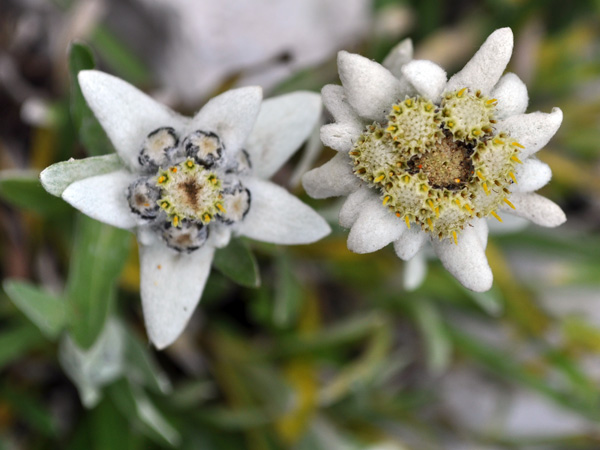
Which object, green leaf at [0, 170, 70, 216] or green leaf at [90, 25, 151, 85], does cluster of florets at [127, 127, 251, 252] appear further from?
green leaf at [90, 25, 151, 85]

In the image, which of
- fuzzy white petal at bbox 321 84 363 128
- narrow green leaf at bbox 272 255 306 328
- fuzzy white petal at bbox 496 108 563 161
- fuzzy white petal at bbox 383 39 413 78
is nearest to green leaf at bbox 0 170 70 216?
narrow green leaf at bbox 272 255 306 328

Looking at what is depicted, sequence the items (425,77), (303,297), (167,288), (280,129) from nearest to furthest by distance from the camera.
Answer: (425,77), (167,288), (280,129), (303,297)

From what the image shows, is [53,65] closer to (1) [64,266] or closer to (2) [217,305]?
(1) [64,266]

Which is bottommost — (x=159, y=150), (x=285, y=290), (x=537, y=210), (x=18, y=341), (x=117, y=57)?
(x=18, y=341)

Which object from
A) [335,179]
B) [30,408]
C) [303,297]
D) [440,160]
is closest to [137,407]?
[30,408]

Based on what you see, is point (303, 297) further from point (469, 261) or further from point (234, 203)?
point (469, 261)

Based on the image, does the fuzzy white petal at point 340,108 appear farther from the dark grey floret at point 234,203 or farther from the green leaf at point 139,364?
the green leaf at point 139,364

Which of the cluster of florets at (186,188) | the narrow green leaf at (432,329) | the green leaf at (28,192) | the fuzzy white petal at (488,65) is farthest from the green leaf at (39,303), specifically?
the narrow green leaf at (432,329)
